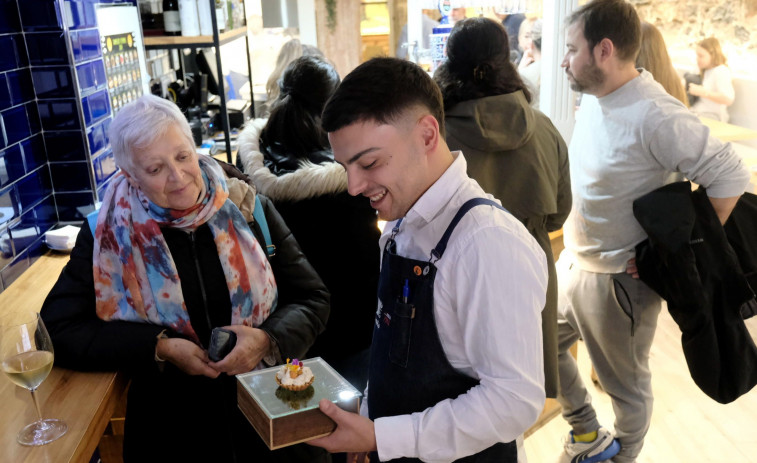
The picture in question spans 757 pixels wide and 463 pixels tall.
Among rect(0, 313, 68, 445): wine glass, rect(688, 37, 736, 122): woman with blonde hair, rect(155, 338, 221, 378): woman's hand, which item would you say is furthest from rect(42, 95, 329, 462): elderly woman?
rect(688, 37, 736, 122): woman with blonde hair

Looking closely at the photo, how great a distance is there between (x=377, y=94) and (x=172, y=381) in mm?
1048

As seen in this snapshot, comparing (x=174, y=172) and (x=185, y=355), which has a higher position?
(x=174, y=172)

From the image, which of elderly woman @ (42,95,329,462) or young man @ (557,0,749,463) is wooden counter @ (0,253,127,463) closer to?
elderly woman @ (42,95,329,462)

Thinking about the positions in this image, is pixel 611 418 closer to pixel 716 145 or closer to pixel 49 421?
pixel 716 145

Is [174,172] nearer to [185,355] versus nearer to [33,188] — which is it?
[185,355]

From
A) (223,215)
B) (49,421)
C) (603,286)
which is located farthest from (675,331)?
(49,421)

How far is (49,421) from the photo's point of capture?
151 cm

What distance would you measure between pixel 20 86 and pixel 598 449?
2.74 m

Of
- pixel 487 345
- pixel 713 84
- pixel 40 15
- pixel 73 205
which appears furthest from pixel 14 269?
pixel 713 84

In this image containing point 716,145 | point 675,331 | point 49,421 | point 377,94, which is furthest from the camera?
point 675,331

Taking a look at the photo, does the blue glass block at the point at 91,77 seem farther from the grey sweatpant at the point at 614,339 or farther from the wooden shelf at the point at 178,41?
the grey sweatpant at the point at 614,339

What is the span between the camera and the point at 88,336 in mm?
1733

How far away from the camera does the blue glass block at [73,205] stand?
9.07 feet

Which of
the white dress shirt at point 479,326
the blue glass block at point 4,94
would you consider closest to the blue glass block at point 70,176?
the blue glass block at point 4,94
